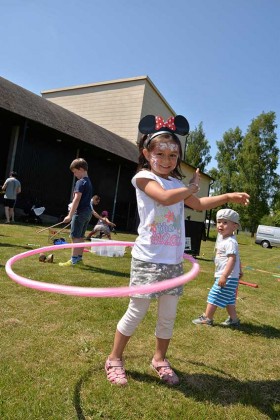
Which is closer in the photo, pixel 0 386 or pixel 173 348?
pixel 0 386

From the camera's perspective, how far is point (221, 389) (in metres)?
3.10

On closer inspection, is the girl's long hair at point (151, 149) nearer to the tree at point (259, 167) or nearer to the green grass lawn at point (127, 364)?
the green grass lawn at point (127, 364)

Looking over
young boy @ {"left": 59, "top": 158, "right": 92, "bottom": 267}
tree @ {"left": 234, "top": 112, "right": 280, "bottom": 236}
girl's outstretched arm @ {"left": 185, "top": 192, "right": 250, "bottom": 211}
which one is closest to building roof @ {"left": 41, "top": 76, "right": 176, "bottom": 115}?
tree @ {"left": 234, "top": 112, "right": 280, "bottom": 236}

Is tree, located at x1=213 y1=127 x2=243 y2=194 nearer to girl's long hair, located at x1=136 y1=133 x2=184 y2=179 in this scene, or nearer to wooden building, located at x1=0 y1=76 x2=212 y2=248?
wooden building, located at x1=0 y1=76 x2=212 y2=248

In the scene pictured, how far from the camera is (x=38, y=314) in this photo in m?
4.41

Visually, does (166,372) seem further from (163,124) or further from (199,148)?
(199,148)

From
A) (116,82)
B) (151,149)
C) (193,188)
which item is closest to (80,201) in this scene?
(151,149)

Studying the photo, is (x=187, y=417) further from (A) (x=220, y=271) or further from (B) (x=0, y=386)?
(A) (x=220, y=271)

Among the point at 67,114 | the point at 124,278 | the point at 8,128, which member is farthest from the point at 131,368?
the point at 67,114

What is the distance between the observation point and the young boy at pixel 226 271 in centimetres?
478

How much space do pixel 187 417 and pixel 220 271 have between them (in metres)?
2.58

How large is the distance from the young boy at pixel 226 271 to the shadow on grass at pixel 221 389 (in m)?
1.45

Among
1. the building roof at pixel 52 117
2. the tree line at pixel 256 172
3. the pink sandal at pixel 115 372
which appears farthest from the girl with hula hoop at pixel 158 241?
the tree line at pixel 256 172

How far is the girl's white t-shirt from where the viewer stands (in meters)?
2.99
